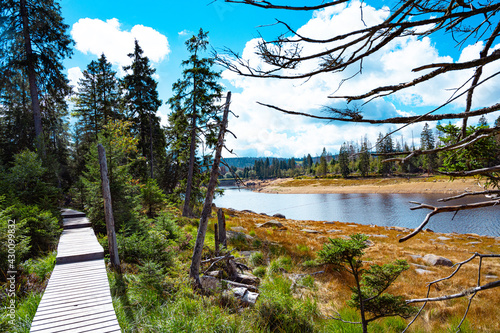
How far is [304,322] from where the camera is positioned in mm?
4789

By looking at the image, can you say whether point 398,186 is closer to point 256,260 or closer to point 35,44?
point 256,260

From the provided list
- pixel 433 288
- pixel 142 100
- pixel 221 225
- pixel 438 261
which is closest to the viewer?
pixel 433 288

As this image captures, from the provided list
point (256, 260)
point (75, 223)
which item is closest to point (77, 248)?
point (75, 223)

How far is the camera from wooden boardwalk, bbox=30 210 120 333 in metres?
3.61

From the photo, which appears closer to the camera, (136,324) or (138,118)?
(136,324)

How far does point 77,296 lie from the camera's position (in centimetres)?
438

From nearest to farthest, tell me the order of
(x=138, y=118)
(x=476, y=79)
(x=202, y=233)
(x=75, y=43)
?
(x=476, y=79) < (x=202, y=233) < (x=75, y=43) < (x=138, y=118)

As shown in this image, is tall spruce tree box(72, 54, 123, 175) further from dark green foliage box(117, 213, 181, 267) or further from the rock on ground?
the rock on ground

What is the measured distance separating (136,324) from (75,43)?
57.6 ft

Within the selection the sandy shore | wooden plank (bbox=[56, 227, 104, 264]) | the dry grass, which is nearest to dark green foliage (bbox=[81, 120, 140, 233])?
wooden plank (bbox=[56, 227, 104, 264])

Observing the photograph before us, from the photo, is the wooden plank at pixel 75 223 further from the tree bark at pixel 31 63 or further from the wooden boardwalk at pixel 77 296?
the tree bark at pixel 31 63

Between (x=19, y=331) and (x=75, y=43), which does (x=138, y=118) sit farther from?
(x=19, y=331)

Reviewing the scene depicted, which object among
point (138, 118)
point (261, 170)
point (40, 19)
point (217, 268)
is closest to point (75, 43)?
point (40, 19)

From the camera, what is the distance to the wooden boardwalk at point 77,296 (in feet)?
11.8
